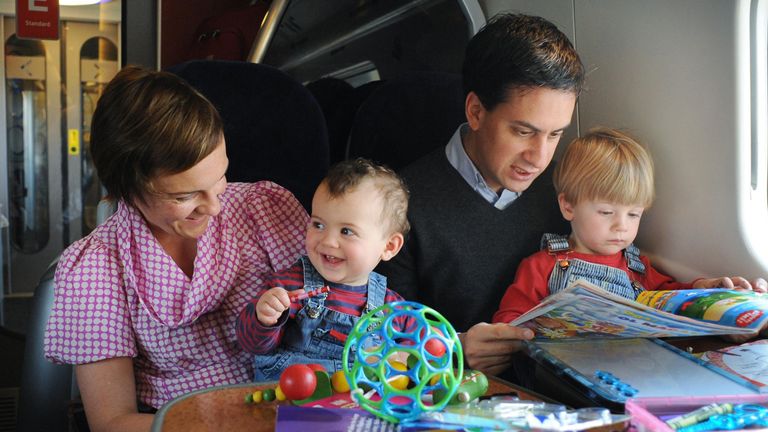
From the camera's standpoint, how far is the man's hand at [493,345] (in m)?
1.49

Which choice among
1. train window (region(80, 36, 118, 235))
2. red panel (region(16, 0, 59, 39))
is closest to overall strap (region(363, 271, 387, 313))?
red panel (region(16, 0, 59, 39))

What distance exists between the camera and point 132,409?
149cm

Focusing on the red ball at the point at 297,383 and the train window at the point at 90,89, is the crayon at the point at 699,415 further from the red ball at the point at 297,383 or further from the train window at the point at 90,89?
the train window at the point at 90,89

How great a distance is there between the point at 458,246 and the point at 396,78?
1.97 ft

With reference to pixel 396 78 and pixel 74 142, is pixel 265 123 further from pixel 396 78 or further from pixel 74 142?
pixel 74 142

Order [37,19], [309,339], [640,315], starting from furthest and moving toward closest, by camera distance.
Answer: [37,19] < [309,339] < [640,315]

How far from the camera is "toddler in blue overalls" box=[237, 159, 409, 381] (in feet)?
4.94

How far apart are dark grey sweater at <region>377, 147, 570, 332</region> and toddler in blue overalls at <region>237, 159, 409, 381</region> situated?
0.34 metres

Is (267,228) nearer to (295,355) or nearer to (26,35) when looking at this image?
(295,355)

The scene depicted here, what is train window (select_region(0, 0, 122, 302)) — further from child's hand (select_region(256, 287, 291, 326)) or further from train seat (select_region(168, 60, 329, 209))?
child's hand (select_region(256, 287, 291, 326))

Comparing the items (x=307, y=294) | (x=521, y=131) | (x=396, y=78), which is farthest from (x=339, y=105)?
(x=307, y=294)

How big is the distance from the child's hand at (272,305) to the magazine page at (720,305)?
2.46ft

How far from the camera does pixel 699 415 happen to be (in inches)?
39.8

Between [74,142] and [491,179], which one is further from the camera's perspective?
[74,142]
